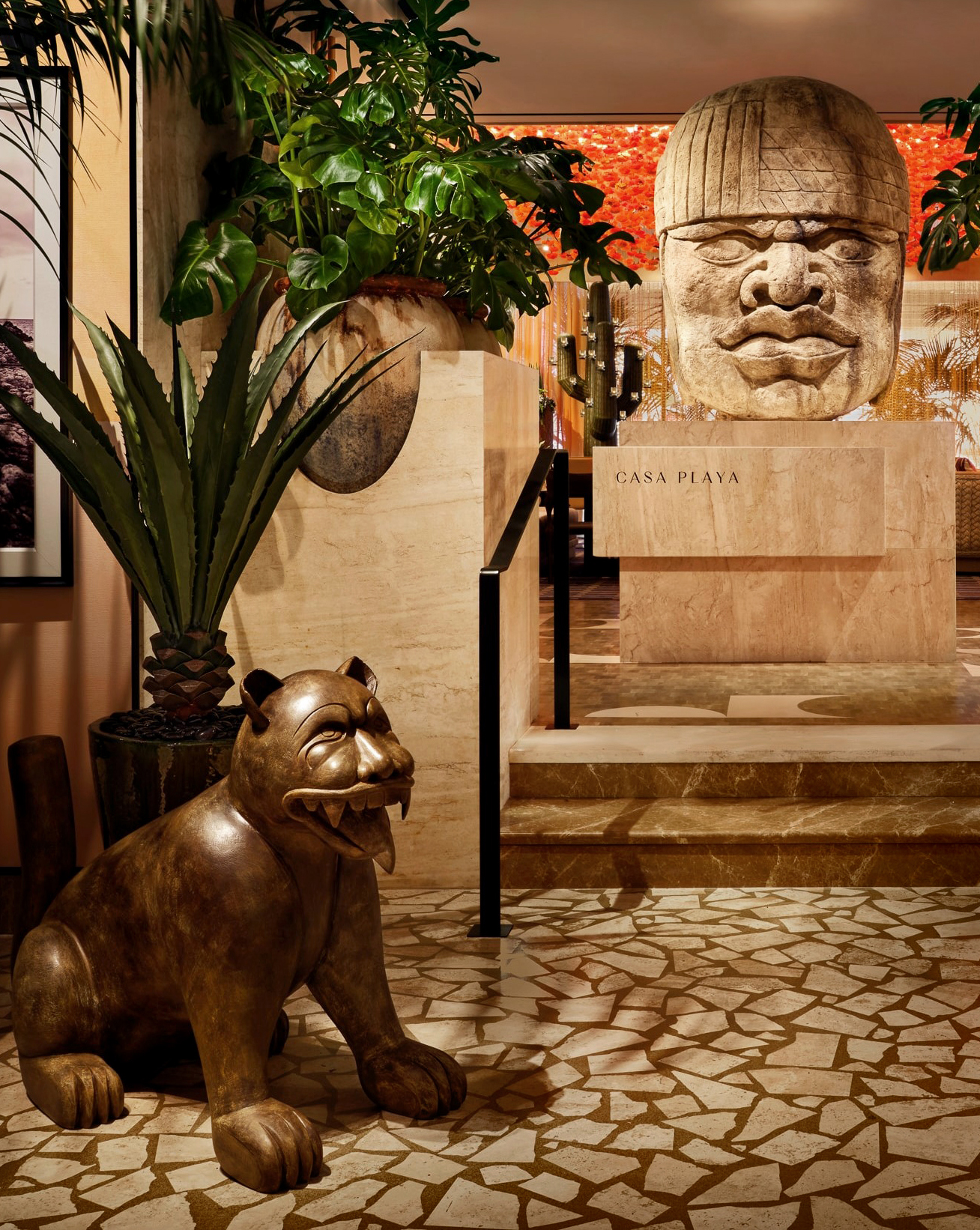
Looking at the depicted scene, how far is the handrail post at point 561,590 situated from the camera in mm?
4375

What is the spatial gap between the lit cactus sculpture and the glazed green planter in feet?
26.2

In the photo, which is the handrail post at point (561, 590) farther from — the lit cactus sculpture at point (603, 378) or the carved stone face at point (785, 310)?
the lit cactus sculpture at point (603, 378)

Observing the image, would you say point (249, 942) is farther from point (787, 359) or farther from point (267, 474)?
point (787, 359)

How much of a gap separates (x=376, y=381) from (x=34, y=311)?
0.88m

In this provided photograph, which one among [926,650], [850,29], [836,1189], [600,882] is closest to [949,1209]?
[836,1189]

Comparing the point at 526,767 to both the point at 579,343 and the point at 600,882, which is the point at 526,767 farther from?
the point at 579,343

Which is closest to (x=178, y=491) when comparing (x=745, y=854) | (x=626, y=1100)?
(x=626, y=1100)

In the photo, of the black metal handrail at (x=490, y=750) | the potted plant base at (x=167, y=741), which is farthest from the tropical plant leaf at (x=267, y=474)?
the black metal handrail at (x=490, y=750)

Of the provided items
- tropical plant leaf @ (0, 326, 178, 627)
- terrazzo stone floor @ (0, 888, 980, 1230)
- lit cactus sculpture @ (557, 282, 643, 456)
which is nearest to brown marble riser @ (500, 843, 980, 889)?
terrazzo stone floor @ (0, 888, 980, 1230)

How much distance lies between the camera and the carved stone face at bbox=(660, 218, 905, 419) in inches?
223

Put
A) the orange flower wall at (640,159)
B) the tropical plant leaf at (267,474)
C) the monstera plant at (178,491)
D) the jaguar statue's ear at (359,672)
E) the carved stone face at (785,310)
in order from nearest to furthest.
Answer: the jaguar statue's ear at (359,672), the monstera plant at (178,491), the tropical plant leaf at (267,474), the carved stone face at (785,310), the orange flower wall at (640,159)

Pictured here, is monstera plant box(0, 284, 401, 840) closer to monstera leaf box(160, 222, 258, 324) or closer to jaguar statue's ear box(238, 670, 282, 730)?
jaguar statue's ear box(238, 670, 282, 730)

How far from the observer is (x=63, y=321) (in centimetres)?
336

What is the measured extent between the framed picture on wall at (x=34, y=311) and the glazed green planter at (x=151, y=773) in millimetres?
964
